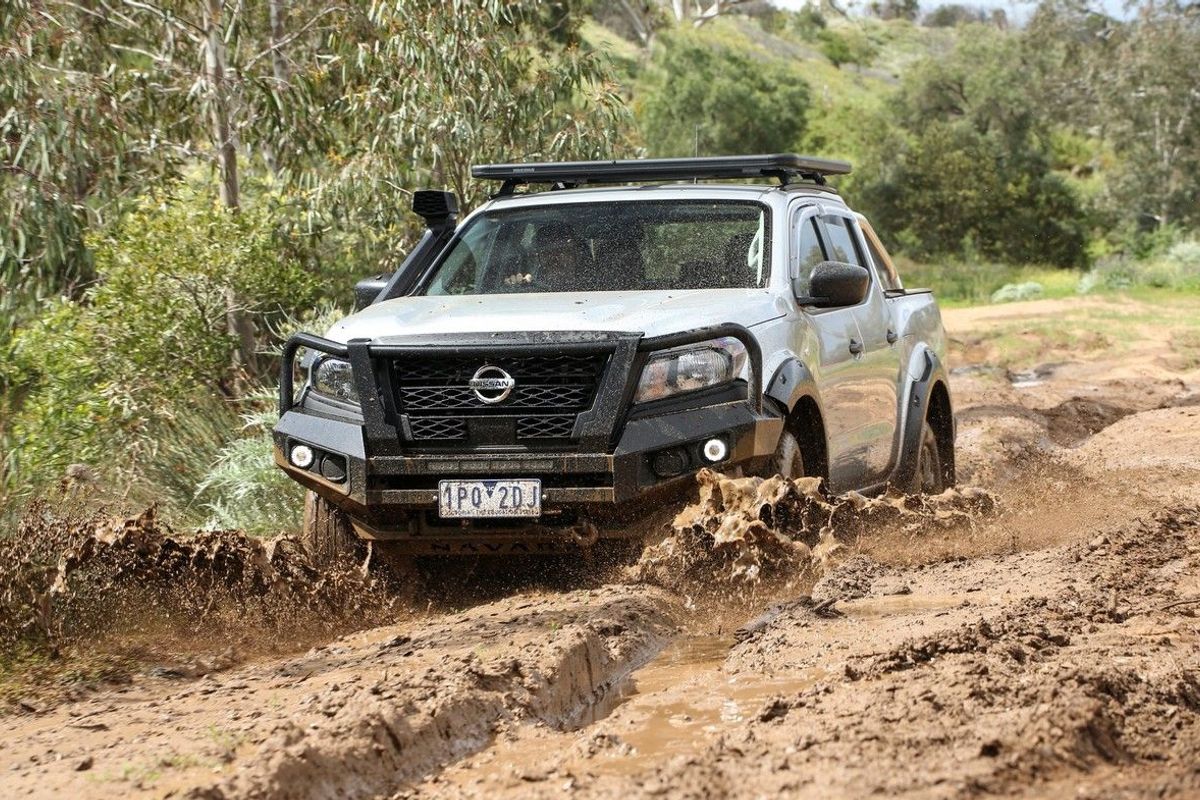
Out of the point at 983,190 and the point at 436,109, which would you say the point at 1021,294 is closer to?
the point at 983,190

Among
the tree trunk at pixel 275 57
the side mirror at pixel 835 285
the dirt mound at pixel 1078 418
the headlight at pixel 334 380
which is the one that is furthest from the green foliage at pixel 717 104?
the headlight at pixel 334 380

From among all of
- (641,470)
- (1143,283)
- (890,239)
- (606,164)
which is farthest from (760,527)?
(890,239)

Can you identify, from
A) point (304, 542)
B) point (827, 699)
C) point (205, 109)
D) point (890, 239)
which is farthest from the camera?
point (890, 239)

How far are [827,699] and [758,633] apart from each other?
4.22ft

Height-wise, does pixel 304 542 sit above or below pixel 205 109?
below

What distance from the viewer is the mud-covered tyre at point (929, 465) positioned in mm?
9055

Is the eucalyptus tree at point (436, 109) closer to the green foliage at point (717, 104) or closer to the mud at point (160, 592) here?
the mud at point (160, 592)

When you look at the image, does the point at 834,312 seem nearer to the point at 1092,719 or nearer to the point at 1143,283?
the point at 1092,719

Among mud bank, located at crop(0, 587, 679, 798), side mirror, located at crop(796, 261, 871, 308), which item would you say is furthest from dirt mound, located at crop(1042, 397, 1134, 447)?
mud bank, located at crop(0, 587, 679, 798)

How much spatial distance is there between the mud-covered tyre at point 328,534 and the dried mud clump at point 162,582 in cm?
13

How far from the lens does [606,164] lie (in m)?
8.02

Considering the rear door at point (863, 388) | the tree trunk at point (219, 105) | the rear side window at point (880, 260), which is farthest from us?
the tree trunk at point (219, 105)

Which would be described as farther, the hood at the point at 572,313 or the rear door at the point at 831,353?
the rear door at the point at 831,353

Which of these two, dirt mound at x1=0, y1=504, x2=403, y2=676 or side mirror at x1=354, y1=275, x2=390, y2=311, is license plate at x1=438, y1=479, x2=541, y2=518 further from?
side mirror at x1=354, y1=275, x2=390, y2=311
